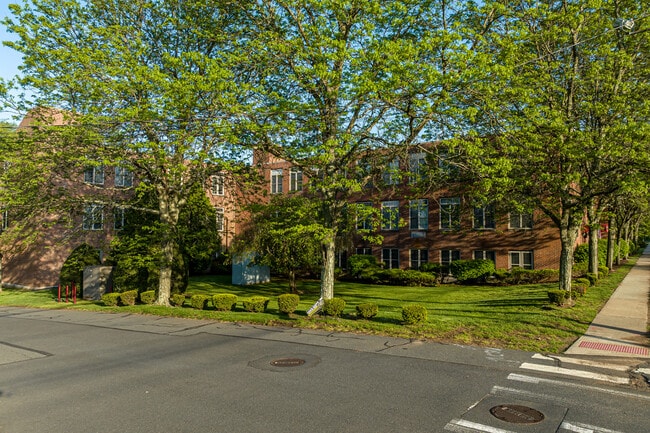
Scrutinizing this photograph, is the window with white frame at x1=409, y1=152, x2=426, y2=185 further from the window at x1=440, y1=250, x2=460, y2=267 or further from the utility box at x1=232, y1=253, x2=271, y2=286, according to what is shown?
the utility box at x1=232, y1=253, x2=271, y2=286

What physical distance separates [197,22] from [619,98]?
15.4 m

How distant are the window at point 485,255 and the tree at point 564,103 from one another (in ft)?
45.5

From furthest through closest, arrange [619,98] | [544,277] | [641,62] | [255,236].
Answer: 1. [544,277]
2. [255,236]
3. [641,62]
4. [619,98]

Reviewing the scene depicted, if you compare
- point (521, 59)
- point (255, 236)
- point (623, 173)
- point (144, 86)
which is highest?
point (521, 59)

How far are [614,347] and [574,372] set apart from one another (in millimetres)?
2781

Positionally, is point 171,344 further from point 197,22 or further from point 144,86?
point 197,22

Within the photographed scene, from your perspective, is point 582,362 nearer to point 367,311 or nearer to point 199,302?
point 367,311

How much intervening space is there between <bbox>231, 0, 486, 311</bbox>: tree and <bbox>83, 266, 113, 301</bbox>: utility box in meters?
14.9

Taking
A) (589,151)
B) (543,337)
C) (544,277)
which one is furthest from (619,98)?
(544,277)

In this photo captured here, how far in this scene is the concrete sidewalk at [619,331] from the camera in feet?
34.2

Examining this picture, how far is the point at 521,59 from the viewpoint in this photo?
639 inches

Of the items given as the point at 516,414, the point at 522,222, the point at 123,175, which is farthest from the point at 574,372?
the point at 522,222

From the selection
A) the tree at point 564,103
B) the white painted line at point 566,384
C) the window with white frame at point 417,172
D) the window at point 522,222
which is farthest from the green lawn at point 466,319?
the window at point 522,222

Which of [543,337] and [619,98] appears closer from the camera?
[543,337]
